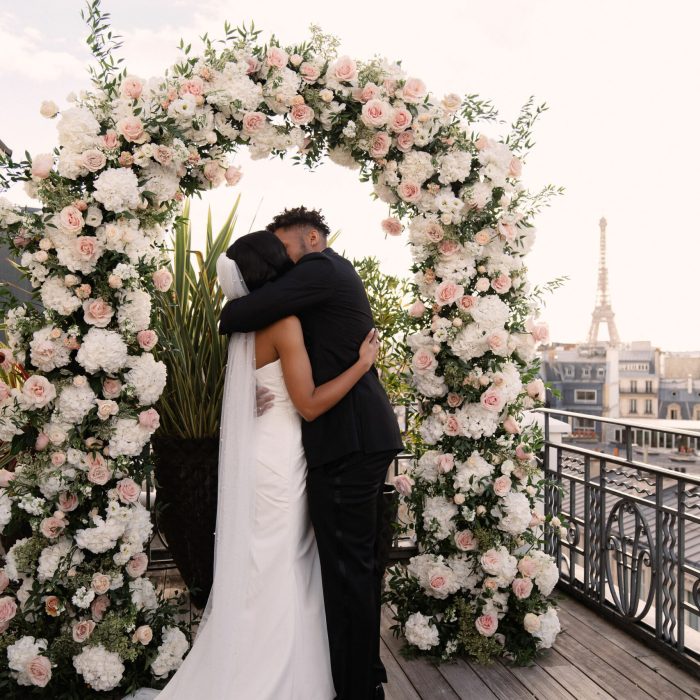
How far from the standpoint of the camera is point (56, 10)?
101 inches

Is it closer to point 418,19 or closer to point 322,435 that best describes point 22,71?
point 418,19

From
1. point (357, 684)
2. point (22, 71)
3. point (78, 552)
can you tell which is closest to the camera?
point (357, 684)

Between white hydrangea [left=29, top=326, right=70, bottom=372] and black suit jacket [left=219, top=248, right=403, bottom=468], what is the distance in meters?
0.59

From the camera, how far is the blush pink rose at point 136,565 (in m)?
2.53

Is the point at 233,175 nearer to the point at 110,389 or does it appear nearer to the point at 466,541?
the point at 110,389

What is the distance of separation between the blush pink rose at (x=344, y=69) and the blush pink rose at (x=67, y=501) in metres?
1.88

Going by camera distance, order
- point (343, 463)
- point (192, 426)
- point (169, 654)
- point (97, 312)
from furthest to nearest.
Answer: point (192, 426) → point (169, 654) → point (97, 312) → point (343, 463)

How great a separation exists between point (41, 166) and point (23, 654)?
5.60ft

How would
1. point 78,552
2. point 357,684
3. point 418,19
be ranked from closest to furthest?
point 357,684, point 78,552, point 418,19

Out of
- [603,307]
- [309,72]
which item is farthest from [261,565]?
[603,307]

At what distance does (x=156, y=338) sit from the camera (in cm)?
255

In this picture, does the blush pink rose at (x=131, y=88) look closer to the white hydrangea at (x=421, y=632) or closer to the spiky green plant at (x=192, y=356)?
the spiky green plant at (x=192, y=356)

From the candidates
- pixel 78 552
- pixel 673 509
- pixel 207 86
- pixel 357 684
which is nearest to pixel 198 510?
pixel 78 552

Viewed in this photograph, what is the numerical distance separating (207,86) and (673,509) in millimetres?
2523
